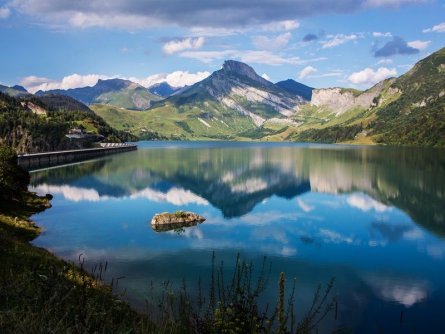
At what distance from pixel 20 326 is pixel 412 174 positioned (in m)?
142

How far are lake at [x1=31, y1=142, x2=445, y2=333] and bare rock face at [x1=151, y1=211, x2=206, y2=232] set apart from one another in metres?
1.39

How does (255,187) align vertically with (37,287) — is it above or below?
below

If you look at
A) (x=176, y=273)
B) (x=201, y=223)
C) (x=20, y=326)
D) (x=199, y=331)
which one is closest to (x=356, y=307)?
(x=176, y=273)

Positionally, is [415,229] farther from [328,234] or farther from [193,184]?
[193,184]

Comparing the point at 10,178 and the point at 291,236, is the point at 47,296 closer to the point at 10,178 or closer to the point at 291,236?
the point at 291,236

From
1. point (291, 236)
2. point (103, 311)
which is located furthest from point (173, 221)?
point (103, 311)

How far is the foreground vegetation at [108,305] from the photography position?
32.5 ft

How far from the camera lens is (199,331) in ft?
42.2

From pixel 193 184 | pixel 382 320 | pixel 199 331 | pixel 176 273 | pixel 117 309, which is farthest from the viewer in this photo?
pixel 193 184

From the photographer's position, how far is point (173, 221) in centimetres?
6278

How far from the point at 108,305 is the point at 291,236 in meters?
38.5

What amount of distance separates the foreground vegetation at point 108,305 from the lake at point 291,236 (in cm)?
403

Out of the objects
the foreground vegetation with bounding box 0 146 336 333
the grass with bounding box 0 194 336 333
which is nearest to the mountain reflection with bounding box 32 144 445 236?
the foreground vegetation with bounding box 0 146 336 333

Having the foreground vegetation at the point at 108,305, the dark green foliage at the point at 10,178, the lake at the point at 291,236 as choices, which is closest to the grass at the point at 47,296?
Result: the foreground vegetation at the point at 108,305
